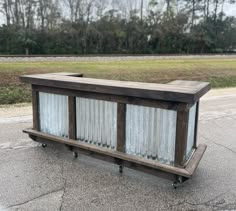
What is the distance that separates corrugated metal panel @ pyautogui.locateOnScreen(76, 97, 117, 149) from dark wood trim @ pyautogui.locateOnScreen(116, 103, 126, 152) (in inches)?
4.3

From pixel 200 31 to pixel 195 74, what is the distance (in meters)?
35.6

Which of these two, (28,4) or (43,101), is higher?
(28,4)

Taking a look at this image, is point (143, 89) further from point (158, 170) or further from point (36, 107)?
point (36, 107)

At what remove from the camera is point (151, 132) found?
10.8ft

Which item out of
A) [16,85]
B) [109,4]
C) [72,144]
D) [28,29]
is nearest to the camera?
[72,144]

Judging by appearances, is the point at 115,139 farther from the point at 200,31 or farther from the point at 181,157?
the point at 200,31

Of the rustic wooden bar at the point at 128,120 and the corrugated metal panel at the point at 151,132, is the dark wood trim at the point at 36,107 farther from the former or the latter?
the corrugated metal panel at the point at 151,132

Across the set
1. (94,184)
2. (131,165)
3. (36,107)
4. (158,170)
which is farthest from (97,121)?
(36,107)

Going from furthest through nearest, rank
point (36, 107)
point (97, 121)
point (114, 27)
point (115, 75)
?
point (114, 27)
point (115, 75)
point (36, 107)
point (97, 121)

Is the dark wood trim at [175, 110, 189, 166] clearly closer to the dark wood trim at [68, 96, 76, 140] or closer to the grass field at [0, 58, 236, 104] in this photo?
the dark wood trim at [68, 96, 76, 140]

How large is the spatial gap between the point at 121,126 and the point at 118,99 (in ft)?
1.12

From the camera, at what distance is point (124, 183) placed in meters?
3.32

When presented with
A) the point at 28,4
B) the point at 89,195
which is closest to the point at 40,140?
the point at 89,195

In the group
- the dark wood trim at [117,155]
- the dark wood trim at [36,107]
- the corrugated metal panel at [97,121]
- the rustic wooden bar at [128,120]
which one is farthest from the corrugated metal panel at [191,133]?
the dark wood trim at [36,107]
